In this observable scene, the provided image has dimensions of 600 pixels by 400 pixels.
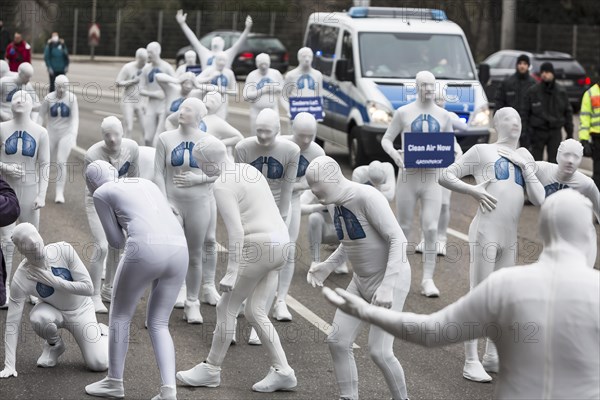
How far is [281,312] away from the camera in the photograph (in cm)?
1128

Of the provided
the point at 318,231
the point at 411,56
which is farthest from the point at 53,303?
the point at 411,56

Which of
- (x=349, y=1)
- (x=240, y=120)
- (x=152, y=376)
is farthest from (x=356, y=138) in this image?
(x=349, y=1)

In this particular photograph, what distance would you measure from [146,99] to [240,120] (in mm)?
8075

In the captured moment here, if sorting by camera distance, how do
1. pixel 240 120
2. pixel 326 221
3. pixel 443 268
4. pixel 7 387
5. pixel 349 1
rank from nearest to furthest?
1. pixel 7 387
2. pixel 326 221
3. pixel 443 268
4. pixel 240 120
5. pixel 349 1

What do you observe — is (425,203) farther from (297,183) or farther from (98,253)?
(98,253)

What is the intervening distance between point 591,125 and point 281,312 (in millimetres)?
7018

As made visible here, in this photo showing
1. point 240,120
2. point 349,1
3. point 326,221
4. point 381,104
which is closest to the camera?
point 326,221

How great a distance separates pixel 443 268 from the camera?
13.8 metres

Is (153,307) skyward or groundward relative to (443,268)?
skyward

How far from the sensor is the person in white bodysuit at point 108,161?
36.2 ft

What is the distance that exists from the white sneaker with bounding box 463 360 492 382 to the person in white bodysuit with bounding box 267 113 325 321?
201 centimetres

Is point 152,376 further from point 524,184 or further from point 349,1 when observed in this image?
point 349,1

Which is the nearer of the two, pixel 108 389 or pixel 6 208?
pixel 6 208

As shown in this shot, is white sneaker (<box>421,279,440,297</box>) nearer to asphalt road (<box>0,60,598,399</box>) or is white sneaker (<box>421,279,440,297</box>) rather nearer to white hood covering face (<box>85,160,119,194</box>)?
asphalt road (<box>0,60,598,399</box>)
